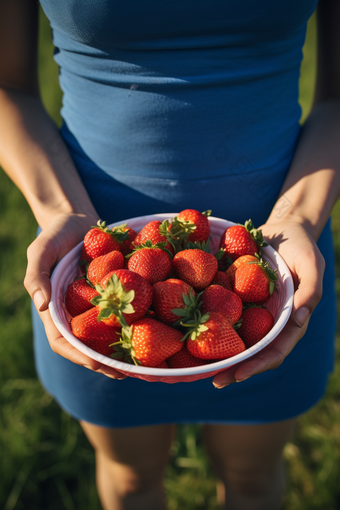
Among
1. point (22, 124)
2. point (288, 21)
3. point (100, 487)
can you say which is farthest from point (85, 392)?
point (288, 21)

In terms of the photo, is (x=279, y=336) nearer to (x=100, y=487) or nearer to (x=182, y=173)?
(x=182, y=173)

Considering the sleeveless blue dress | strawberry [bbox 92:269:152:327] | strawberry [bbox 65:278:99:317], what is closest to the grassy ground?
the sleeveless blue dress

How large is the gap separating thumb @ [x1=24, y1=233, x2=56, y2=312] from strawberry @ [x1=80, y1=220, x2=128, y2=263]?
0.29 feet

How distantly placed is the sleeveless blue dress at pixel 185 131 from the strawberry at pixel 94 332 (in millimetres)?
295

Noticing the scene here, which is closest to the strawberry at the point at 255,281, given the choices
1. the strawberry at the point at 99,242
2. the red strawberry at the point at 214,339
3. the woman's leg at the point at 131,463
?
the red strawberry at the point at 214,339

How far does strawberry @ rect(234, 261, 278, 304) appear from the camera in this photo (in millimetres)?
1053

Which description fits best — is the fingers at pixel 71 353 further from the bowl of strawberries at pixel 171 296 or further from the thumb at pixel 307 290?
the thumb at pixel 307 290

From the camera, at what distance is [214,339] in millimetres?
925

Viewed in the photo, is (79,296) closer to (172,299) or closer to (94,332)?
(94,332)

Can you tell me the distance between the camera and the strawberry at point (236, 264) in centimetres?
109

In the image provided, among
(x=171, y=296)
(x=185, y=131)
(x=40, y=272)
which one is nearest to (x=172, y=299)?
(x=171, y=296)

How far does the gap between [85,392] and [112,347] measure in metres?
0.37

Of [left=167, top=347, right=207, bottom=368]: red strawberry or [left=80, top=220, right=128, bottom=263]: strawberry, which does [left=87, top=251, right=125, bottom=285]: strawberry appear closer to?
[left=80, top=220, right=128, bottom=263]: strawberry

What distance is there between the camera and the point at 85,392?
1.28m
